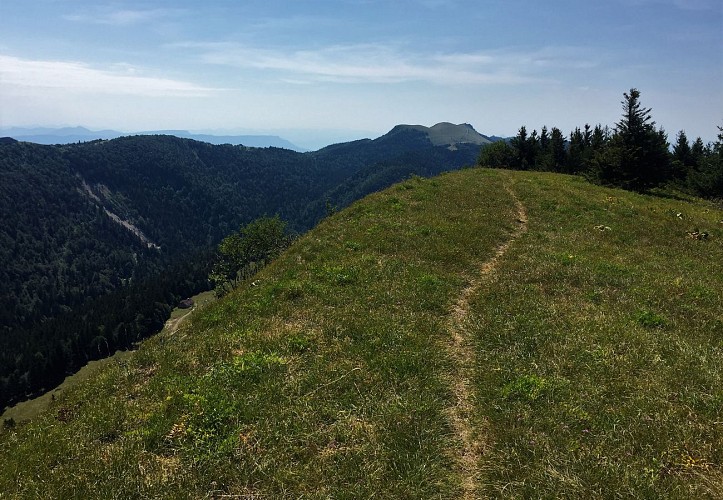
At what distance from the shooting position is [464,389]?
10781 mm

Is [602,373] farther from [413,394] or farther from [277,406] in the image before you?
[277,406]

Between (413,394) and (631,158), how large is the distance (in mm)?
41433

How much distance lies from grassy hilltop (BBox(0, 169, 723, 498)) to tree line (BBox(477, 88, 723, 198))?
84.7 feet

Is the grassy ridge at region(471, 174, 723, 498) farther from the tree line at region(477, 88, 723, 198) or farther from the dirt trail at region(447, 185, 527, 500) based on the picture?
the tree line at region(477, 88, 723, 198)

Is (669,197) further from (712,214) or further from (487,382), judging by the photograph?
(487,382)

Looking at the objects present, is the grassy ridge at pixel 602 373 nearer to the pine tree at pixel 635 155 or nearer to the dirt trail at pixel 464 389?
the dirt trail at pixel 464 389

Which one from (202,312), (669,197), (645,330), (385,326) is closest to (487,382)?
(385,326)

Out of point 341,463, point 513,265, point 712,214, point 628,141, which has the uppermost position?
point 628,141

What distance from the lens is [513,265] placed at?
763 inches

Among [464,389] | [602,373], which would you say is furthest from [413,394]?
[602,373]

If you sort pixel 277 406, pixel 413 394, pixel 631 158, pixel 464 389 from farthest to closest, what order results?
pixel 631 158 → pixel 464 389 → pixel 413 394 → pixel 277 406

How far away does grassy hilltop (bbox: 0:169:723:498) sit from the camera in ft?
25.4

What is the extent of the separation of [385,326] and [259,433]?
5.78m

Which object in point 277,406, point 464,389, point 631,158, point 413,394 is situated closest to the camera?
point 277,406
